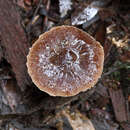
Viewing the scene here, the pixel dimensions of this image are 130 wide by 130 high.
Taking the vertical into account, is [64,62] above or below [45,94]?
above

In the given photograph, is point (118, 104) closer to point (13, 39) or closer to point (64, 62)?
point (64, 62)

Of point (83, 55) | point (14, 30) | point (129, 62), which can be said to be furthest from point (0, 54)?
point (129, 62)

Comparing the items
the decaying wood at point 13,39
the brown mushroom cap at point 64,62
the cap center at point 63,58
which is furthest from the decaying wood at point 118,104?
the decaying wood at point 13,39

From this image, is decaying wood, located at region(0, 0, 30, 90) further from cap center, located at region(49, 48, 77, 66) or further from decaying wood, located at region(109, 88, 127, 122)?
decaying wood, located at region(109, 88, 127, 122)

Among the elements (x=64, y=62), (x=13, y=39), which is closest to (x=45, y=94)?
(x=64, y=62)

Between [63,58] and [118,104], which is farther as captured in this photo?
[118,104]

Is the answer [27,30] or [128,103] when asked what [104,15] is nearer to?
[27,30]

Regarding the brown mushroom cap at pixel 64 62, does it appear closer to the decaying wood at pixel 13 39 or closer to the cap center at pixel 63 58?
the cap center at pixel 63 58

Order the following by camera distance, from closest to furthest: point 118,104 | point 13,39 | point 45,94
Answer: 1. point 13,39
2. point 45,94
3. point 118,104
